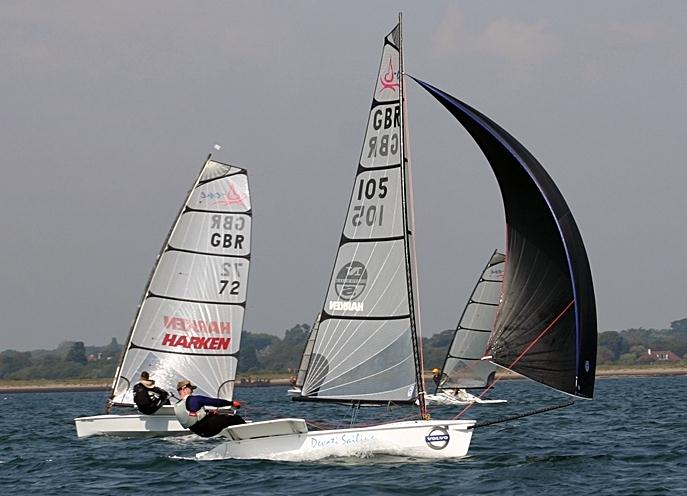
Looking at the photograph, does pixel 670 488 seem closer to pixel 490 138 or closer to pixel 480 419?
pixel 490 138

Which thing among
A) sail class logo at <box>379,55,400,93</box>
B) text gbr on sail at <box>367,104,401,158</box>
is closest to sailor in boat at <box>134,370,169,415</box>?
text gbr on sail at <box>367,104,401,158</box>

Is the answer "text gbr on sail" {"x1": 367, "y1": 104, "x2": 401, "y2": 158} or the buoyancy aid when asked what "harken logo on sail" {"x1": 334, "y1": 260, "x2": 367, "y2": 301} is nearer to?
"text gbr on sail" {"x1": 367, "y1": 104, "x2": 401, "y2": 158}

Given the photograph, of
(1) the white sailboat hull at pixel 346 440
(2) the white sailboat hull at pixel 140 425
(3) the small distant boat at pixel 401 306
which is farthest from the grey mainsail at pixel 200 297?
(1) the white sailboat hull at pixel 346 440

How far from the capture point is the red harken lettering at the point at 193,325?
30844 mm

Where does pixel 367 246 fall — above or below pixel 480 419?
above

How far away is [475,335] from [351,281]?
92.9 feet

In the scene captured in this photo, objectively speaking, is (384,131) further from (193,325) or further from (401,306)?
(193,325)

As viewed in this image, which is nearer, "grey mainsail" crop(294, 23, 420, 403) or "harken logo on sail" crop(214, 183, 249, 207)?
"grey mainsail" crop(294, 23, 420, 403)

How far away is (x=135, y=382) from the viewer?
30.7m

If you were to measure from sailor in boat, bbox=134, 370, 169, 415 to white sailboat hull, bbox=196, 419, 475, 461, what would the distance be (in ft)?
19.6

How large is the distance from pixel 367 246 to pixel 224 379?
10.8 meters

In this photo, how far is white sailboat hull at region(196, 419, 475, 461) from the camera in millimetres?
20109

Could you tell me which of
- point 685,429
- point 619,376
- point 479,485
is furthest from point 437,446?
point 619,376

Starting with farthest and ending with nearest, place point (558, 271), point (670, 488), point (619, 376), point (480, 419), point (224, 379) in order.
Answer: point (619, 376) → point (480, 419) → point (224, 379) → point (558, 271) → point (670, 488)
